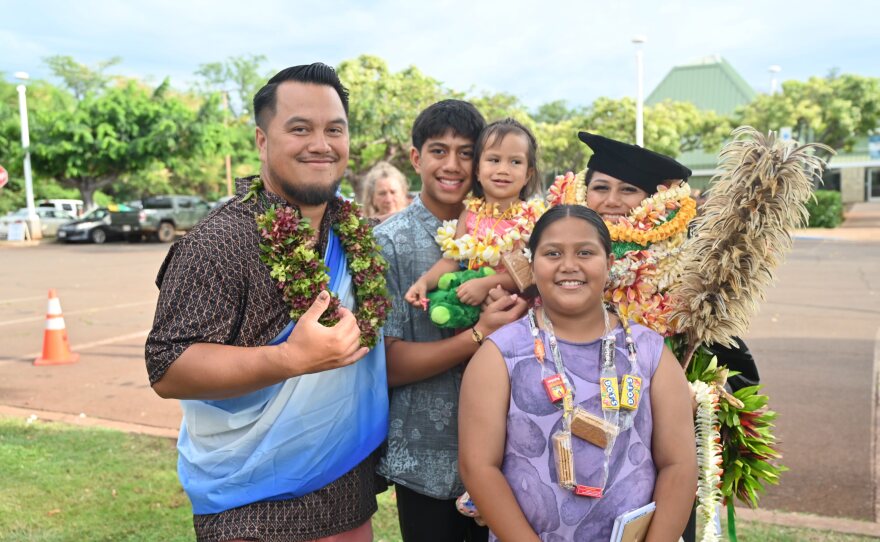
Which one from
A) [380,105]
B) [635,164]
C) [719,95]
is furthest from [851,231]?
[635,164]

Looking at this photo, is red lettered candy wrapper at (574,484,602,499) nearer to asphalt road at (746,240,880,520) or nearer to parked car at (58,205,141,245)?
asphalt road at (746,240,880,520)

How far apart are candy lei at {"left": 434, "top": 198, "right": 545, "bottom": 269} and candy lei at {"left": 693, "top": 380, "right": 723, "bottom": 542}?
82cm

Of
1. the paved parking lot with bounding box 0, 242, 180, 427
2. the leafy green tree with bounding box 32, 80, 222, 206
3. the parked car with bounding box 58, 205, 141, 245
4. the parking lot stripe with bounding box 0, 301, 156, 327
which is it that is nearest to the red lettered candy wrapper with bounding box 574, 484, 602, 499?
the paved parking lot with bounding box 0, 242, 180, 427

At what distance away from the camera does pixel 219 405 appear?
2154mm

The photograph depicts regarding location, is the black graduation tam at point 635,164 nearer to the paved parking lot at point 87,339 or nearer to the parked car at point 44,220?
the paved parking lot at point 87,339

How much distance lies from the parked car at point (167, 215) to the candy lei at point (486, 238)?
27472 millimetres

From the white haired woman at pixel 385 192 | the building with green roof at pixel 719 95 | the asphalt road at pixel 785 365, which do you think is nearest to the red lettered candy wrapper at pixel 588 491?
the asphalt road at pixel 785 365

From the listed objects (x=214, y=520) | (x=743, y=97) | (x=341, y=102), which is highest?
(x=743, y=97)

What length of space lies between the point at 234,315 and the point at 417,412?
2.73 ft

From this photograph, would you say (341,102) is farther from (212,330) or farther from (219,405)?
(219,405)

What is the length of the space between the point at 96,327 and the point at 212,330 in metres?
9.25

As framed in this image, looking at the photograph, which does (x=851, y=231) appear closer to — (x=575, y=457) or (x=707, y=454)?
(x=707, y=454)

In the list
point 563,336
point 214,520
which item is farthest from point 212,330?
point 563,336

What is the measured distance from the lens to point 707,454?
7.86 ft
